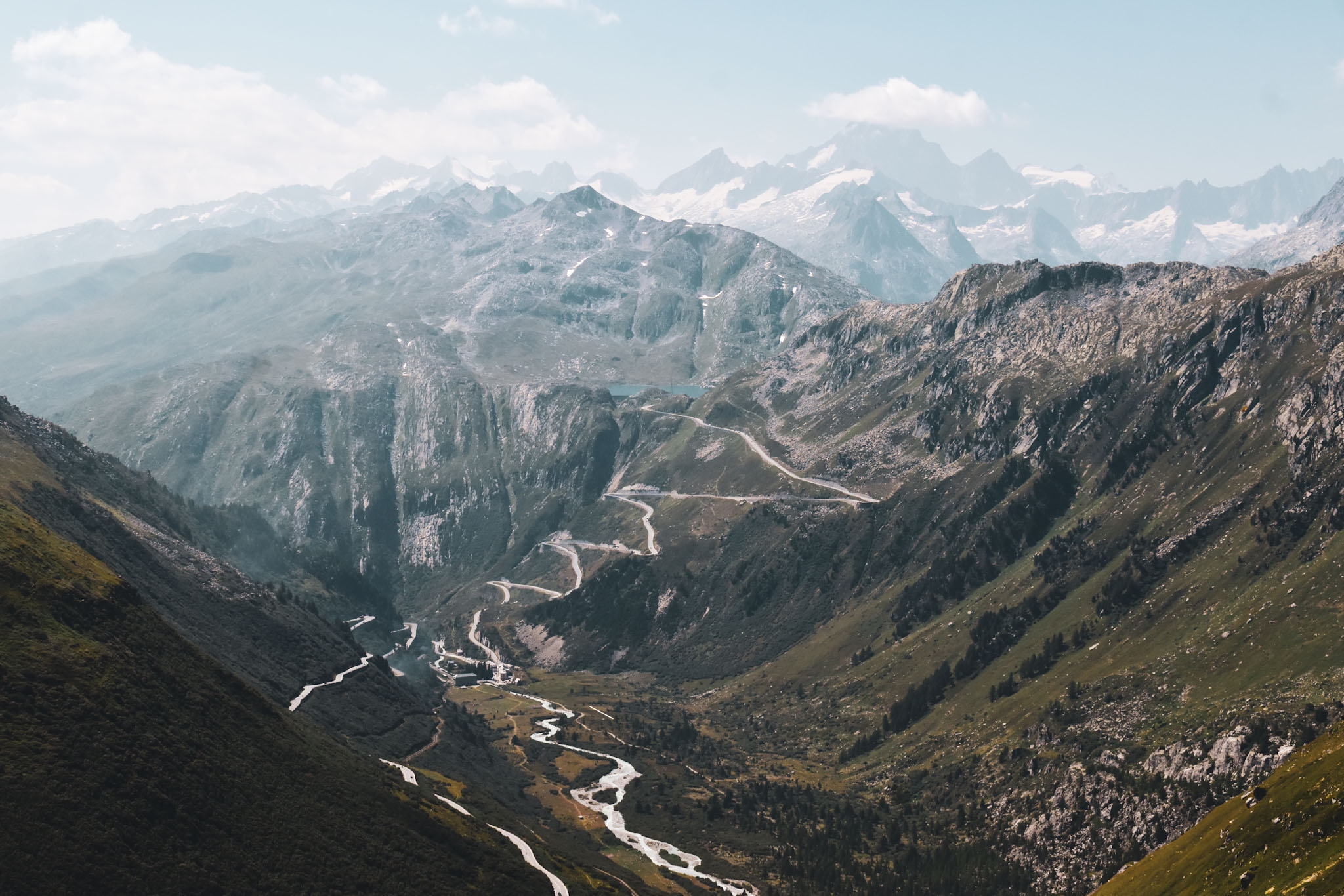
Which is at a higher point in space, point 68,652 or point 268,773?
point 68,652

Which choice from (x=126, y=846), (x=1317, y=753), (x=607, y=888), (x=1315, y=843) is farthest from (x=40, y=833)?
(x=1317, y=753)

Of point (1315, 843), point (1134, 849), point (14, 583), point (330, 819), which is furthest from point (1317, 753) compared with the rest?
point (14, 583)

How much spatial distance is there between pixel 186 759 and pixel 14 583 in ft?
128

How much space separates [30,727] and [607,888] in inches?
4019

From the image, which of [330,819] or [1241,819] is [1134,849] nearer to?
[1241,819]

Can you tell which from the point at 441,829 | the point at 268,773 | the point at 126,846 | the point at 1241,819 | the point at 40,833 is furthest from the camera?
the point at 441,829

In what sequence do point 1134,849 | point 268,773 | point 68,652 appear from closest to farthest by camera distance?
point 68,652 < point 268,773 < point 1134,849

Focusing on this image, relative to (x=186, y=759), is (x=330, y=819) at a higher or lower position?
lower

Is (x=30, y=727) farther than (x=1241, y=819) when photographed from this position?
Yes

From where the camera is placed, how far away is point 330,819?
158 m

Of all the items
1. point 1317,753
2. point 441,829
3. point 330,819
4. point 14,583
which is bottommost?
point 441,829

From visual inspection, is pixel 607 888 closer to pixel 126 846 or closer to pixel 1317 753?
pixel 126 846

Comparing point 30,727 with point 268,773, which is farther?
point 268,773

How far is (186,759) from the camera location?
488 ft
